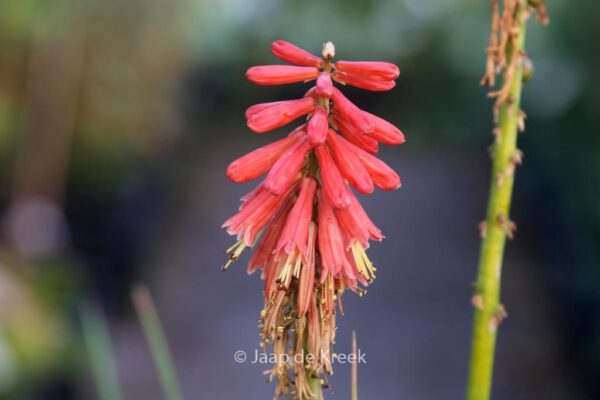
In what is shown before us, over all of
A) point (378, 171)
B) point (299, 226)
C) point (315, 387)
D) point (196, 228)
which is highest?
point (196, 228)

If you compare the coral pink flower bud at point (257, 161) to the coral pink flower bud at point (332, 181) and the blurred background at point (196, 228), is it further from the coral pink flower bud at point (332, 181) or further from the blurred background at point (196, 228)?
the blurred background at point (196, 228)

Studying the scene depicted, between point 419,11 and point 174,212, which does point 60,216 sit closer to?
point 174,212

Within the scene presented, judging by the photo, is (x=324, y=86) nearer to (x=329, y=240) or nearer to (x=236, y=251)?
(x=329, y=240)

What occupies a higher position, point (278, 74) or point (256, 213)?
point (278, 74)

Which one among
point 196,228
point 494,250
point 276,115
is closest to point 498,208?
point 494,250

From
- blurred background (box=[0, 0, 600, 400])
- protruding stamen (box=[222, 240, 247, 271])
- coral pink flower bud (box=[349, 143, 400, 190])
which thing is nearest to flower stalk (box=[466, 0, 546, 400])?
coral pink flower bud (box=[349, 143, 400, 190])

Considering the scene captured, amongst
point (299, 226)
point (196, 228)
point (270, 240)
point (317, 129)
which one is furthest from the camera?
point (196, 228)

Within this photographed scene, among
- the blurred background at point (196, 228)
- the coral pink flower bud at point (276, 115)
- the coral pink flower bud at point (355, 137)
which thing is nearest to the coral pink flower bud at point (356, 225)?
the coral pink flower bud at point (355, 137)
